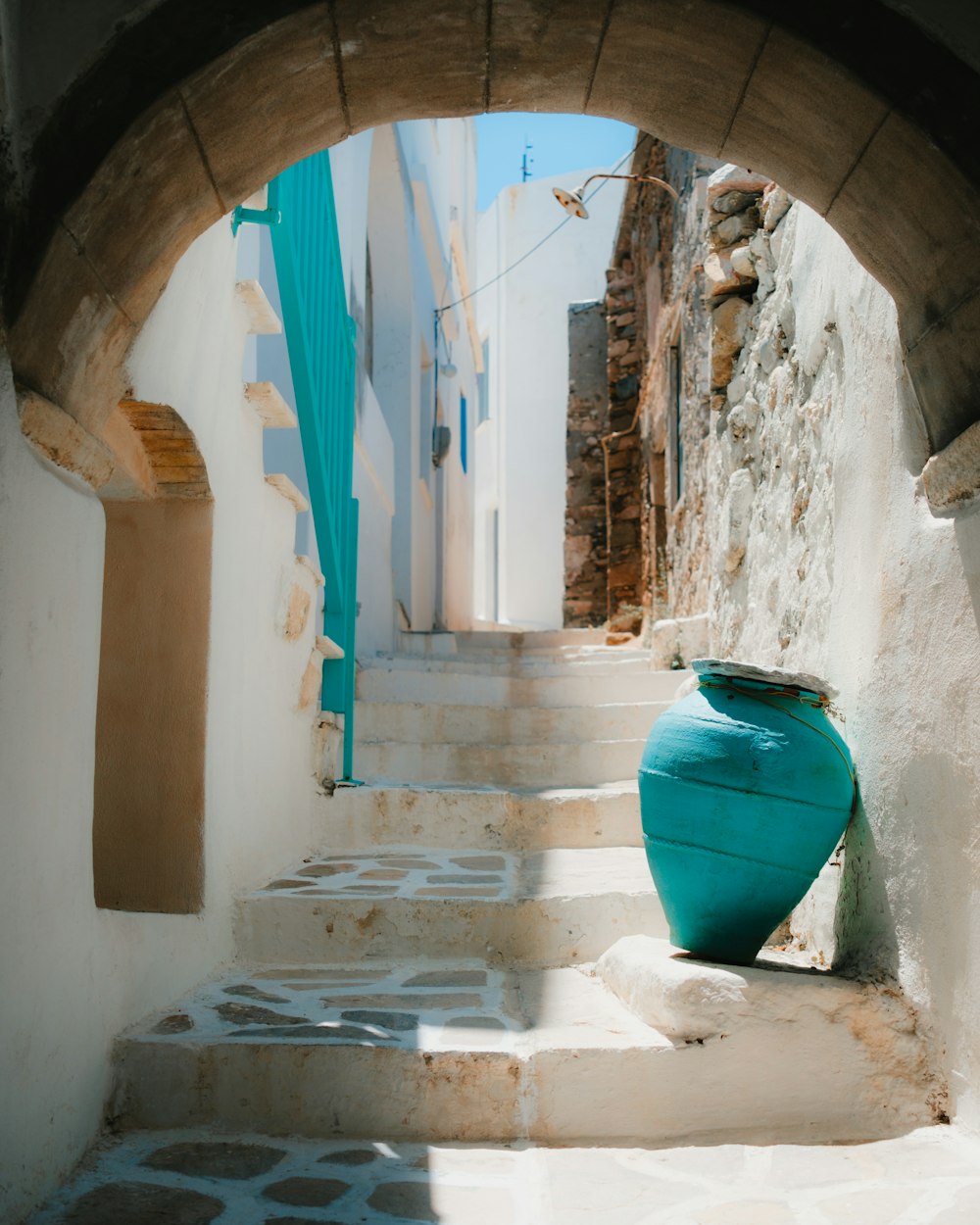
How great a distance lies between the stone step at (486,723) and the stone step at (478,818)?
2.94 ft

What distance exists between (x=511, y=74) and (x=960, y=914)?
1.74m

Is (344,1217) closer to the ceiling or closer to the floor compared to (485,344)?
closer to the floor

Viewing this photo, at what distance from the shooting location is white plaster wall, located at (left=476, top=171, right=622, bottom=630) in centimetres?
1758

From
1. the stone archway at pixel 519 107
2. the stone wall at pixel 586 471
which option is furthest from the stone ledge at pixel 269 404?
the stone wall at pixel 586 471

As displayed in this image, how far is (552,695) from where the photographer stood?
5.53 m

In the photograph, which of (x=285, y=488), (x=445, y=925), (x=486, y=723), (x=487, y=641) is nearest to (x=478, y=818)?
(x=445, y=925)

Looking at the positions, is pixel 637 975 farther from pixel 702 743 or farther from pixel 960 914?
pixel 960 914

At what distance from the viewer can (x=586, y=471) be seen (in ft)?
51.3

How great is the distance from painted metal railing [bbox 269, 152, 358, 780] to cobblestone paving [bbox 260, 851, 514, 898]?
2.23 feet

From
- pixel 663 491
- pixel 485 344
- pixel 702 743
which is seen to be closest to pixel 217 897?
pixel 702 743

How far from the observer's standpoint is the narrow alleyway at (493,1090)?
1881 mm

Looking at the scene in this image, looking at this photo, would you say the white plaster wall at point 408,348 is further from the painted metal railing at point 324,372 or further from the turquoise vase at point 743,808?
the turquoise vase at point 743,808

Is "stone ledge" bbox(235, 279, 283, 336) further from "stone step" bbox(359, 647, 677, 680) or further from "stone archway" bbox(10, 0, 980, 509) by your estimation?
"stone step" bbox(359, 647, 677, 680)

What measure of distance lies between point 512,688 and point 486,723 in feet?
2.22
